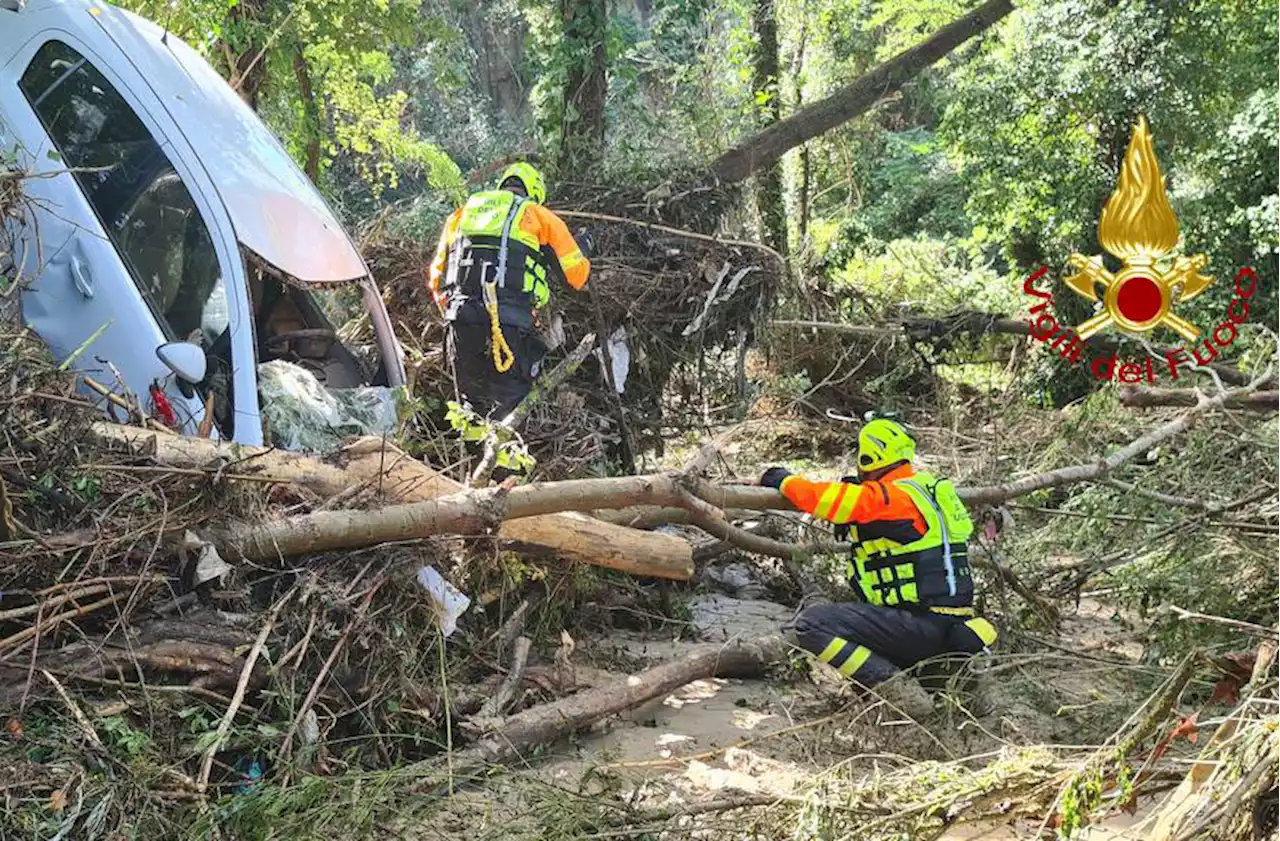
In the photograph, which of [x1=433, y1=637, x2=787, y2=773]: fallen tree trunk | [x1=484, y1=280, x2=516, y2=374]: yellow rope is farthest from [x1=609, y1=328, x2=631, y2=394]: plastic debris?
[x1=433, y1=637, x2=787, y2=773]: fallen tree trunk

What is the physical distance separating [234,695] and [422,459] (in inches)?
75.1

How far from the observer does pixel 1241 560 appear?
5.64 m

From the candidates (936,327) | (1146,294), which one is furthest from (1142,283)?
(936,327)

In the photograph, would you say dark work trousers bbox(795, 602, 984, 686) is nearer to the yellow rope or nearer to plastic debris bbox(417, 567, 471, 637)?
plastic debris bbox(417, 567, 471, 637)

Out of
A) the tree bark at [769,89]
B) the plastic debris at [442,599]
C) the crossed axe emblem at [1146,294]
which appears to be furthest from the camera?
the tree bark at [769,89]

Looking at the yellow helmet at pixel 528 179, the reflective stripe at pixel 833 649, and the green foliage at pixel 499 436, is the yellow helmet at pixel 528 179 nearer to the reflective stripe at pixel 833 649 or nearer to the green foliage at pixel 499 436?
the green foliage at pixel 499 436

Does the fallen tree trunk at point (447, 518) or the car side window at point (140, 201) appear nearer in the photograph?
the fallen tree trunk at point (447, 518)

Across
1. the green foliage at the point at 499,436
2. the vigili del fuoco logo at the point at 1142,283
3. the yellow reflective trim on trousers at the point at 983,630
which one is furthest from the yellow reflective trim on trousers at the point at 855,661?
the vigili del fuoco logo at the point at 1142,283

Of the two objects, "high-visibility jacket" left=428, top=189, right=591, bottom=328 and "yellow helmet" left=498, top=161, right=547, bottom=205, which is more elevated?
"yellow helmet" left=498, top=161, right=547, bottom=205

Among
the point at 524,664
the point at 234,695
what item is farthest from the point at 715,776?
the point at 234,695

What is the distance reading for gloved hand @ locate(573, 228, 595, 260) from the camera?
6.79 m

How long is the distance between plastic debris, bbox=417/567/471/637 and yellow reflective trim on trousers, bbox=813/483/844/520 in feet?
5.42

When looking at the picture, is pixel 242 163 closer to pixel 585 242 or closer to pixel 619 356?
pixel 585 242

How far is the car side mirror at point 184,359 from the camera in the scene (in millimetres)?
4191
